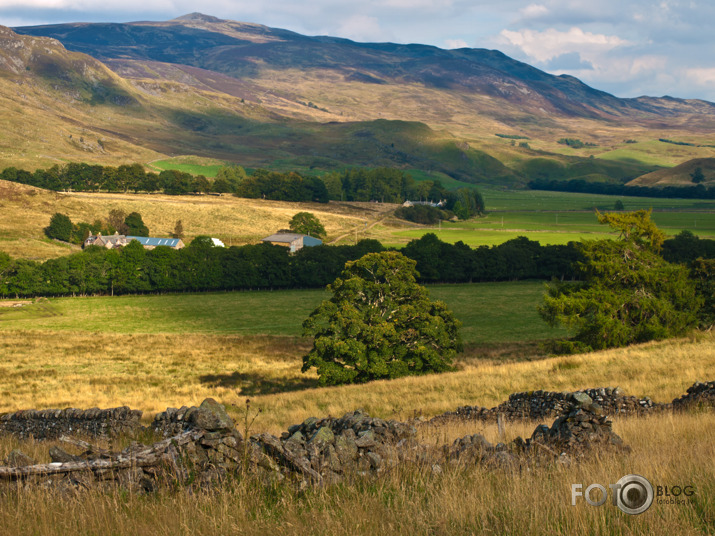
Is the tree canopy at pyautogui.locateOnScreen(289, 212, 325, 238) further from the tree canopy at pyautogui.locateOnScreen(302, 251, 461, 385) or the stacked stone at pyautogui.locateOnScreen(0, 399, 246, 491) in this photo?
the stacked stone at pyautogui.locateOnScreen(0, 399, 246, 491)

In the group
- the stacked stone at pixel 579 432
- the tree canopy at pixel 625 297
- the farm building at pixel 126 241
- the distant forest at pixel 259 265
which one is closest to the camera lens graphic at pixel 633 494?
the stacked stone at pixel 579 432

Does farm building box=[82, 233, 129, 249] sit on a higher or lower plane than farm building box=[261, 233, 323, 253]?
lower

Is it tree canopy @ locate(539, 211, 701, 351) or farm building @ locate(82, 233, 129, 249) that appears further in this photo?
farm building @ locate(82, 233, 129, 249)

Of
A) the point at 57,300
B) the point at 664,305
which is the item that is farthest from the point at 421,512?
the point at 57,300

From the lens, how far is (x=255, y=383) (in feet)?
145

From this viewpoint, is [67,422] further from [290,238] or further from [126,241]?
[126,241]

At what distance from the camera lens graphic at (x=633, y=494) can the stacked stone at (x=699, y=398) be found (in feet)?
33.0

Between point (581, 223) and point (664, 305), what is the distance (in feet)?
513

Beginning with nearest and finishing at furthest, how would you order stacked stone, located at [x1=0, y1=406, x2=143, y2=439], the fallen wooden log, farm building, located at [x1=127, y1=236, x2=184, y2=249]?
1. the fallen wooden log
2. stacked stone, located at [x1=0, y1=406, x2=143, y2=439]
3. farm building, located at [x1=127, y1=236, x2=184, y2=249]

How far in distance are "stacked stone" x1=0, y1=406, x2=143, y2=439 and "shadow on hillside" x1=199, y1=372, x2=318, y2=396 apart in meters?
19.5

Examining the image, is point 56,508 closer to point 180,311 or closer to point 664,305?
point 664,305

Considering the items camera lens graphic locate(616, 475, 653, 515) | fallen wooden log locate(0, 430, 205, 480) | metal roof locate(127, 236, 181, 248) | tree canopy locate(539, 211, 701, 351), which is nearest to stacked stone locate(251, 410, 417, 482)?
fallen wooden log locate(0, 430, 205, 480)

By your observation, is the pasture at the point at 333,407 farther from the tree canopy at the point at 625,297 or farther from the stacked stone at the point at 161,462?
the tree canopy at the point at 625,297

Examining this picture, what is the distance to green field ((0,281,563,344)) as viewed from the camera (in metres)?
73.9
